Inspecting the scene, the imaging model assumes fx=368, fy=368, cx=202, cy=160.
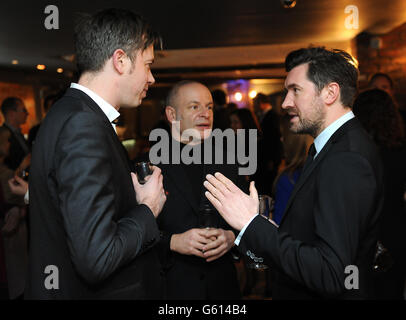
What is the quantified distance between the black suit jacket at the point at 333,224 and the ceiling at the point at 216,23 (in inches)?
138

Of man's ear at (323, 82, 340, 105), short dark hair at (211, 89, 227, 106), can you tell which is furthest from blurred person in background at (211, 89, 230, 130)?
man's ear at (323, 82, 340, 105)

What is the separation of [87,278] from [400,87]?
18.6 feet

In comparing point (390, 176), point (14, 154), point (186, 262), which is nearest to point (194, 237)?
point (186, 262)

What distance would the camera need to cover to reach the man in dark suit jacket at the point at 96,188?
1.02 meters

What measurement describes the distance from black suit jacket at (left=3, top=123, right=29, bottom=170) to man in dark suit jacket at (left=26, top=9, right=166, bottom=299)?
273cm

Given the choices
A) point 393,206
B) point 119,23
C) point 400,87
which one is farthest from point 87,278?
point 400,87

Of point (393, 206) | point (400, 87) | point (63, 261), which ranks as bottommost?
point (63, 261)

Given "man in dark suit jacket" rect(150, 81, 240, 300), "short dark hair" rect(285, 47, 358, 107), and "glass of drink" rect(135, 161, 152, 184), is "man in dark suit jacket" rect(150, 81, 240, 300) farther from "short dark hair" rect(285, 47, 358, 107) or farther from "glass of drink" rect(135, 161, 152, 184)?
"short dark hair" rect(285, 47, 358, 107)

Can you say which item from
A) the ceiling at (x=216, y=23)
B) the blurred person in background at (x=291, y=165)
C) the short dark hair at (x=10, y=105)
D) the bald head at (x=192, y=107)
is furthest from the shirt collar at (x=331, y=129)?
the short dark hair at (x=10, y=105)

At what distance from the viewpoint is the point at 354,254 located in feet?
3.83

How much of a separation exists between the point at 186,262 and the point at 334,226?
99 cm

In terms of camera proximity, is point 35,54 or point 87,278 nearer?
point 87,278

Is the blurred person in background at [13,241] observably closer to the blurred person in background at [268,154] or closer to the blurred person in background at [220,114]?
the blurred person in background at [220,114]

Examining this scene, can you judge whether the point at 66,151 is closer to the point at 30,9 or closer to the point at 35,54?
the point at 30,9
